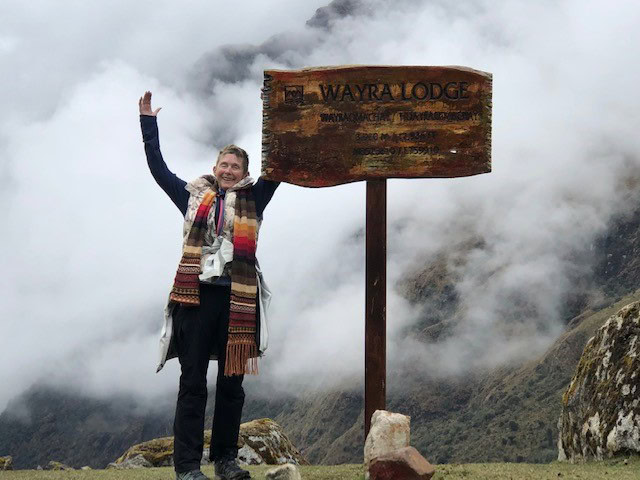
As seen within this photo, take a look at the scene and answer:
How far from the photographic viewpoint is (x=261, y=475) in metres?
8.72

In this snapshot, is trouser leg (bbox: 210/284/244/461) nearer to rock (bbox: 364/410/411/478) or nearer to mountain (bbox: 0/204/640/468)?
rock (bbox: 364/410/411/478)

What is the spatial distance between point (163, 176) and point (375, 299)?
249cm

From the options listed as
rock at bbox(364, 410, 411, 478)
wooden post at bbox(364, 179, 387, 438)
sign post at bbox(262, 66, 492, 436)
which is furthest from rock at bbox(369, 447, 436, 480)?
sign post at bbox(262, 66, 492, 436)

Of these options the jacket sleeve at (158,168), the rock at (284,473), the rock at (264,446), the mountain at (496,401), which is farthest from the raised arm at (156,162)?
the mountain at (496,401)

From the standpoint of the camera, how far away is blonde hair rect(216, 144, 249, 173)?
8.14m

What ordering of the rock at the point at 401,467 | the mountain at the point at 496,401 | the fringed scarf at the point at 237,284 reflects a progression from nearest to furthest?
the rock at the point at 401,467, the fringed scarf at the point at 237,284, the mountain at the point at 496,401

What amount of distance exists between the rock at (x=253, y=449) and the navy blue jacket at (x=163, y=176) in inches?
325

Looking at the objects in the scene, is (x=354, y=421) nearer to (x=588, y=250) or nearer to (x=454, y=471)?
(x=588, y=250)

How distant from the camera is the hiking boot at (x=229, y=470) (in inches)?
306

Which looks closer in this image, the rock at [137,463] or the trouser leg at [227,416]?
the trouser leg at [227,416]

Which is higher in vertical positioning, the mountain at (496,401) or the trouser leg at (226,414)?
the trouser leg at (226,414)

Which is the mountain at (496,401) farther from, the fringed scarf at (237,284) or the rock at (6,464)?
the fringed scarf at (237,284)

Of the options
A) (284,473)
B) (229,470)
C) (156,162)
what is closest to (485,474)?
(284,473)

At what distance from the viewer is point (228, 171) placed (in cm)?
811
